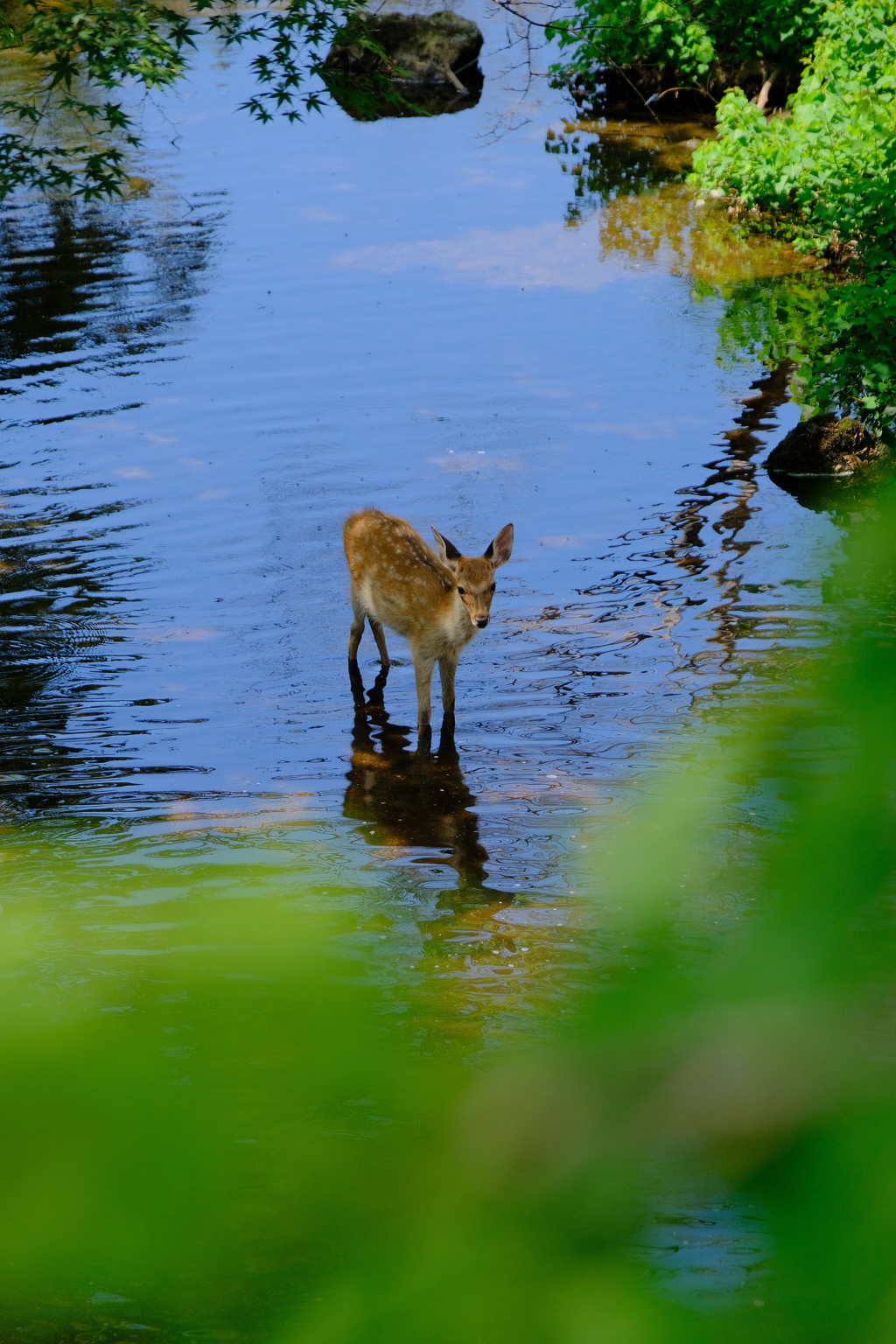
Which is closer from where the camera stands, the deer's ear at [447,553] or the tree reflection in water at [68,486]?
the deer's ear at [447,553]

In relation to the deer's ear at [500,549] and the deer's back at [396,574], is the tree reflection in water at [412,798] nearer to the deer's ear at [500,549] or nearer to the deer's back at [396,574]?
the deer's back at [396,574]

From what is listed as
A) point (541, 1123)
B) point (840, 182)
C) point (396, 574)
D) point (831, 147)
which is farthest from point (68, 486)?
point (541, 1123)

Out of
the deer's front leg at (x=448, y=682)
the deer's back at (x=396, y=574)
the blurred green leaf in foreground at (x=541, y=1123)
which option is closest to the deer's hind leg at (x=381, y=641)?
the deer's back at (x=396, y=574)

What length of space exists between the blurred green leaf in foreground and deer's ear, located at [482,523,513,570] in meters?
7.32

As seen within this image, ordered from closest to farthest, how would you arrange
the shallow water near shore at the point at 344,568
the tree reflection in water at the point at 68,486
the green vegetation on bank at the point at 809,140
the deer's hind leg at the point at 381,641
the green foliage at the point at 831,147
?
the shallow water near shore at the point at 344,568 < the tree reflection in water at the point at 68,486 < the deer's hind leg at the point at 381,641 < the green vegetation on bank at the point at 809,140 < the green foliage at the point at 831,147

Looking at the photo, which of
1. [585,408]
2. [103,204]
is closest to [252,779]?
[585,408]

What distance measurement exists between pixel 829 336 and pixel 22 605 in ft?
26.9

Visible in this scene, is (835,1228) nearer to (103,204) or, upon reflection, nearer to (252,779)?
(252,779)

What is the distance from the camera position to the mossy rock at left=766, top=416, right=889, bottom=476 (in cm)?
1248

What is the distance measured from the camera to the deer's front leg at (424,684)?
28.8 feet

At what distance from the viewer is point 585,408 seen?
563 inches

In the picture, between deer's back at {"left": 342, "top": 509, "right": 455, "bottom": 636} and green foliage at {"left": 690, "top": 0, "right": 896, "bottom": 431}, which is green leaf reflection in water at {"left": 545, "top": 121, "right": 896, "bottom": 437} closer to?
green foliage at {"left": 690, "top": 0, "right": 896, "bottom": 431}

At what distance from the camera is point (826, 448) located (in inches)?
494

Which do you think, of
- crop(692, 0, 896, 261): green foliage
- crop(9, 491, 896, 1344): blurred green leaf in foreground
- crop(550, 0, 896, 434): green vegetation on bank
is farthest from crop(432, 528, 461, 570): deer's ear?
crop(9, 491, 896, 1344): blurred green leaf in foreground
